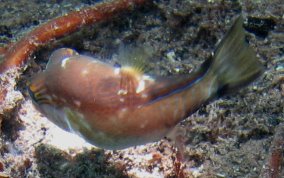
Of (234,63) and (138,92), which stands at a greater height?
(234,63)

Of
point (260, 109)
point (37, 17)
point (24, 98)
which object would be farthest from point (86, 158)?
point (37, 17)

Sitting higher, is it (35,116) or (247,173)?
(35,116)

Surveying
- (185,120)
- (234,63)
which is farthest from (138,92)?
(185,120)

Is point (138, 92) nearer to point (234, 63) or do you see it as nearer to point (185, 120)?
point (234, 63)

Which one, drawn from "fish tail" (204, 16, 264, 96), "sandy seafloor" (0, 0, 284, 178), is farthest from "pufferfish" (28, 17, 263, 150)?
"sandy seafloor" (0, 0, 284, 178)

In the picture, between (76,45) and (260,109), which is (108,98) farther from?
(76,45)

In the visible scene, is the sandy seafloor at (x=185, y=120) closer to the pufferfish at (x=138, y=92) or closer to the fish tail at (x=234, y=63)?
the pufferfish at (x=138, y=92)
